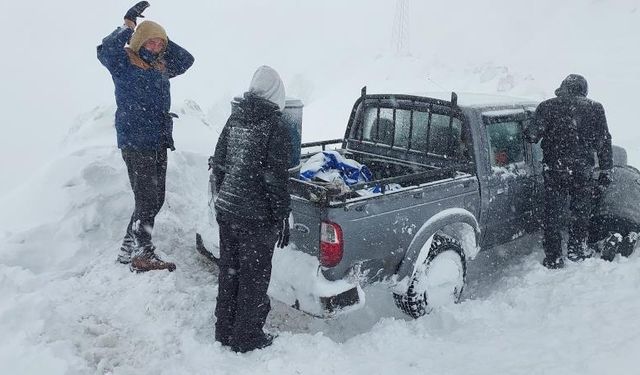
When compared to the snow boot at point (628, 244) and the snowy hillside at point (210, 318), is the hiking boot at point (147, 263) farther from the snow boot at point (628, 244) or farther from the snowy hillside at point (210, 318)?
the snow boot at point (628, 244)

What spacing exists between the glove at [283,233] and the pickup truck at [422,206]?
199 mm

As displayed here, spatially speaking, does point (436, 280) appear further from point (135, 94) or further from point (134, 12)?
point (134, 12)

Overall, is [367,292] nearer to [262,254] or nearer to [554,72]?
[262,254]

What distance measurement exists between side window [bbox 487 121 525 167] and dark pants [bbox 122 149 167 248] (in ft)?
10.6

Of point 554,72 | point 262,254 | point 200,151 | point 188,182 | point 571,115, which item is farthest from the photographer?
point 554,72

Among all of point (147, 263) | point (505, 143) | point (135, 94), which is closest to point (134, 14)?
point (135, 94)

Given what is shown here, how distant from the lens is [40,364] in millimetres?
3451

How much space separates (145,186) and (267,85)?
6.41ft

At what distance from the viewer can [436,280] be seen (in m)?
4.51

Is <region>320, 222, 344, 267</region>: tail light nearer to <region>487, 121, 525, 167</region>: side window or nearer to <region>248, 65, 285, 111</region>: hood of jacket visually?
<region>248, 65, 285, 111</region>: hood of jacket

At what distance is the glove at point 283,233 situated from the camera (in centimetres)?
373

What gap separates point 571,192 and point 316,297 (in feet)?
10.8

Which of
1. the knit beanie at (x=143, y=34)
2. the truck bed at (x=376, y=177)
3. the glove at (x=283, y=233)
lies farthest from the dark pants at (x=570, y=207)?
the knit beanie at (x=143, y=34)

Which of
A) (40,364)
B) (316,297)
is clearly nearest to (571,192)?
(316,297)
